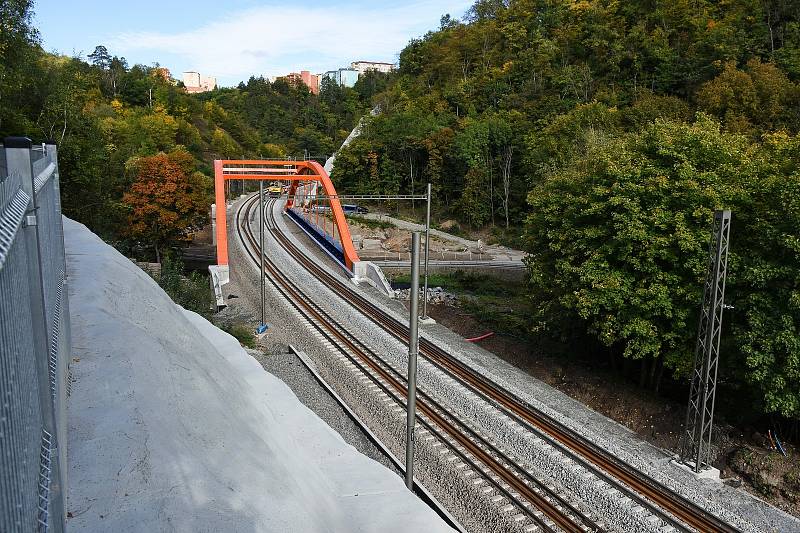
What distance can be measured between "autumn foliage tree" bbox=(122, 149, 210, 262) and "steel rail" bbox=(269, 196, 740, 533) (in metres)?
22.3

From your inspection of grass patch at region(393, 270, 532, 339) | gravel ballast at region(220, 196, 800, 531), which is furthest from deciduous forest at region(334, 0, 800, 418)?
Answer: gravel ballast at region(220, 196, 800, 531)

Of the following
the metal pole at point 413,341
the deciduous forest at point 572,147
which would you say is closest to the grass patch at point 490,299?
the deciduous forest at point 572,147

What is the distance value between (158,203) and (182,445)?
3336 cm

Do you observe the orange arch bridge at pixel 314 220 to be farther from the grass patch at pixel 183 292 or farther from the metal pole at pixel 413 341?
the metal pole at pixel 413 341

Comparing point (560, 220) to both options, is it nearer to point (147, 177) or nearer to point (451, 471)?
point (451, 471)

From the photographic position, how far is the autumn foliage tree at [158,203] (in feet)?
117

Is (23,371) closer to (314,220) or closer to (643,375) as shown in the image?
(643,375)

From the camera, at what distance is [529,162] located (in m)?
50.1

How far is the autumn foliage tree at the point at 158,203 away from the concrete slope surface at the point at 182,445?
26.1 metres

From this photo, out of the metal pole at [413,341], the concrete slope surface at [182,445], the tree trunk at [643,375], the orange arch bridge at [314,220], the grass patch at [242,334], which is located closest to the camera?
the concrete slope surface at [182,445]

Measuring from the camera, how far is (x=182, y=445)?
19.7ft

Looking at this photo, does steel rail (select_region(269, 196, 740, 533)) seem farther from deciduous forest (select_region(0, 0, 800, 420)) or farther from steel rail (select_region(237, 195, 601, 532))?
deciduous forest (select_region(0, 0, 800, 420))

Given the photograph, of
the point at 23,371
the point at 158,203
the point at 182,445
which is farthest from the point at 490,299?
the point at 23,371

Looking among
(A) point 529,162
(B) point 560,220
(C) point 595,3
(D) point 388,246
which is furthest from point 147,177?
(C) point 595,3
